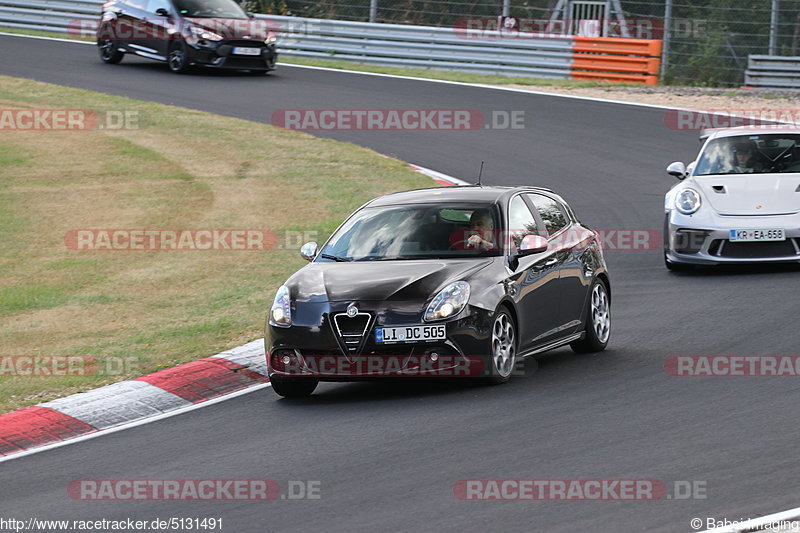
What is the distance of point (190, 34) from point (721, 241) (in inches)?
660

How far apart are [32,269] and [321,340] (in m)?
6.75

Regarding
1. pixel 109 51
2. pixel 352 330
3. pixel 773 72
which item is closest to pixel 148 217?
pixel 352 330

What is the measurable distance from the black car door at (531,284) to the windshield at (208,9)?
62.6 feet

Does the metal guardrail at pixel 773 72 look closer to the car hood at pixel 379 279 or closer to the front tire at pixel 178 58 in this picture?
the front tire at pixel 178 58

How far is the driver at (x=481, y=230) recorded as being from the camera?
9758 millimetres

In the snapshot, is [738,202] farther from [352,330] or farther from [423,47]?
[423,47]

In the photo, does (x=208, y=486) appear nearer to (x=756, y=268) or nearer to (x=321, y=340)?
(x=321, y=340)

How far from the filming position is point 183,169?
20234 millimetres

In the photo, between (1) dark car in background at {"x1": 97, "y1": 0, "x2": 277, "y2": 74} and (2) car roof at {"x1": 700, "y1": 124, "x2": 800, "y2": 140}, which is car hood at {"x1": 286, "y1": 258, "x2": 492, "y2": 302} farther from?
(1) dark car in background at {"x1": 97, "y1": 0, "x2": 277, "y2": 74}

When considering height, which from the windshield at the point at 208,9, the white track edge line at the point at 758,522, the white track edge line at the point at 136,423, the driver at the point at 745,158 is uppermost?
the windshield at the point at 208,9

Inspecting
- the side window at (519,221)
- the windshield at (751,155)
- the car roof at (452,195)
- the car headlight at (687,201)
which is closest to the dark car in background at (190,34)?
the windshield at (751,155)

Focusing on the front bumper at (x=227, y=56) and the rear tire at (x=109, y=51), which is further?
the rear tire at (x=109, y=51)

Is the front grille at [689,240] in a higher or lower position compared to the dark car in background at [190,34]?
lower

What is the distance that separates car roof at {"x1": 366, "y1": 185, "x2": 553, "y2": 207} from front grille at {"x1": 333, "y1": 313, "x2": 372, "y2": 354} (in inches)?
64.1
